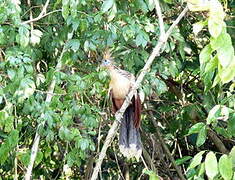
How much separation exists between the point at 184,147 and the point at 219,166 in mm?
2528

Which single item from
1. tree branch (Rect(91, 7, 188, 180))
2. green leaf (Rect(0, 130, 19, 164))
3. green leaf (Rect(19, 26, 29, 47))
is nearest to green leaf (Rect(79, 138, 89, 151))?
tree branch (Rect(91, 7, 188, 180))

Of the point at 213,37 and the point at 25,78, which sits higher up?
the point at 213,37

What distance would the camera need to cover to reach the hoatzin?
2.85 meters

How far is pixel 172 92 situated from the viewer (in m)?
3.87

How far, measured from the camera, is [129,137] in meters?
2.89

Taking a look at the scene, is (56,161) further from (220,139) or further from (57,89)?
(57,89)

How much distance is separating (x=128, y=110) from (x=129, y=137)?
202 mm

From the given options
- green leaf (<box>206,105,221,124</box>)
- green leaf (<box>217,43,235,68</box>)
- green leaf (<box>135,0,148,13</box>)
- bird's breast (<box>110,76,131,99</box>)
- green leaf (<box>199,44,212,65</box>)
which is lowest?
bird's breast (<box>110,76,131,99</box>)

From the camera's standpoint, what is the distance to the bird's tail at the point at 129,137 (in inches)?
112

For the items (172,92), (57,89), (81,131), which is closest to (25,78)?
(57,89)

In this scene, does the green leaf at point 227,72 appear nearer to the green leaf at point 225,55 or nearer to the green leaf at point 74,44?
the green leaf at point 225,55

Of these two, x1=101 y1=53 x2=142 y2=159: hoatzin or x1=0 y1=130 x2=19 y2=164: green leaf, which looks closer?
x1=0 y1=130 x2=19 y2=164: green leaf

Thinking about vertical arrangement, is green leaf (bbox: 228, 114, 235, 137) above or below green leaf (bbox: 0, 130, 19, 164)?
above

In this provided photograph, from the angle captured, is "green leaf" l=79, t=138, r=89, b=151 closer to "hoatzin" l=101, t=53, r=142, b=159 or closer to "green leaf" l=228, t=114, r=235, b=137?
"hoatzin" l=101, t=53, r=142, b=159
